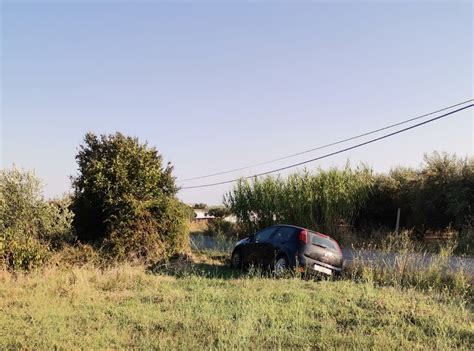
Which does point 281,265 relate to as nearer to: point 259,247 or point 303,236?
point 303,236

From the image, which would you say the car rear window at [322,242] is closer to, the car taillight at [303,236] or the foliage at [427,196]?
the car taillight at [303,236]

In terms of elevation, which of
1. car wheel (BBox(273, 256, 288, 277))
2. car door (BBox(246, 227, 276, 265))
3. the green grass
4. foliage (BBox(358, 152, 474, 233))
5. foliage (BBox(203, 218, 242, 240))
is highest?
foliage (BBox(358, 152, 474, 233))

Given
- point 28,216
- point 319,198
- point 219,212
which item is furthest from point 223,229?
point 28,216

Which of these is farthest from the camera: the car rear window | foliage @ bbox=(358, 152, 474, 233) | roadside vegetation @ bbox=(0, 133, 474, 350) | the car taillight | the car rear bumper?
foliage @ bbox=(358, 152, 474, 233)

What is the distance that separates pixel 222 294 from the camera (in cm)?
914

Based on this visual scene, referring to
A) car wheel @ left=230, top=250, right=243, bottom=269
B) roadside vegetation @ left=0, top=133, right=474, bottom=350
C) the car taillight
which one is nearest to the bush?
roadside vegetation @ left=0, top=133, right=474, bottom=350

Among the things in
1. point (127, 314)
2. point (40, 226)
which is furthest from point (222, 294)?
point (40, 226)

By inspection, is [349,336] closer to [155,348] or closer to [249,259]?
[155,348]

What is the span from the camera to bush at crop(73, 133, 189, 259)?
48.1ft

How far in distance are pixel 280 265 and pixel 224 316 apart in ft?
20.0

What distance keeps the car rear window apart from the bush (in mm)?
4972

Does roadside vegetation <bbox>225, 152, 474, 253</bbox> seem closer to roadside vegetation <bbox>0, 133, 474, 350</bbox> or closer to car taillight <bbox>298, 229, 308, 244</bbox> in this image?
roadside vegetation <bbox>0, 133, 474, 350</bbox>

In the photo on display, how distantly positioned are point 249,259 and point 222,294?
18.6 ft

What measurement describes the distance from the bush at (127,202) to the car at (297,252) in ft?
10.6
